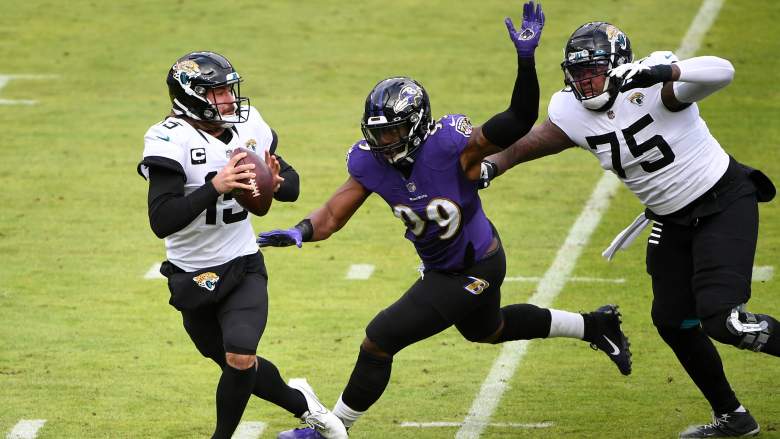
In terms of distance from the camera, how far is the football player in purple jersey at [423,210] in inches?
251

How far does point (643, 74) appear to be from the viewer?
6.09 meters

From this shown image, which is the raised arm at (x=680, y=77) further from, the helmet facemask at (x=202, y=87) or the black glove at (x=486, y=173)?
the helmet facemask at (x=202, y=87)

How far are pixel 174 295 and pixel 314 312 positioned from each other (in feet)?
9.26

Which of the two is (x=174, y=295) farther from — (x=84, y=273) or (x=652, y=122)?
(x=84, y=273)

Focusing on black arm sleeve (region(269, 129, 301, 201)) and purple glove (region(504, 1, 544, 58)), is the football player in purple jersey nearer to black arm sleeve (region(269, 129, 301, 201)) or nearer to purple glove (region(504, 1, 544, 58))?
purple glove (region(504, 1, 544, 58))

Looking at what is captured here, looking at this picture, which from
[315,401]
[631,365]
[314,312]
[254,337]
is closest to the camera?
[254,337]

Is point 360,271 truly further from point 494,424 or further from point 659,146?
point 659,146

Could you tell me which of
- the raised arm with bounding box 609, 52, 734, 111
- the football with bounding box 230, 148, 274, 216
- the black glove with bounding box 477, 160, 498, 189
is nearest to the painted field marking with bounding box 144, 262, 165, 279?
the football with bounding box 230, 148, 274, 216

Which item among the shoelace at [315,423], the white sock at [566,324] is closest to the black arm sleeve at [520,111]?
the white sock at [566,324]

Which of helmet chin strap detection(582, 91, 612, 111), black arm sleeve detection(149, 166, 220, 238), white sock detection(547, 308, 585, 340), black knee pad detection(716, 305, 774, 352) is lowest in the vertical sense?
white sock detection(547, 308, 585, 340)

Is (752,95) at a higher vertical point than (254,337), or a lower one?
lower

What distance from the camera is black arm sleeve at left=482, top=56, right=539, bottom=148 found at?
6121mm

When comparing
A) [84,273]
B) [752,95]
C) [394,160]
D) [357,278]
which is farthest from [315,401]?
[752,95]

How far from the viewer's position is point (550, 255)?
34.0ft
